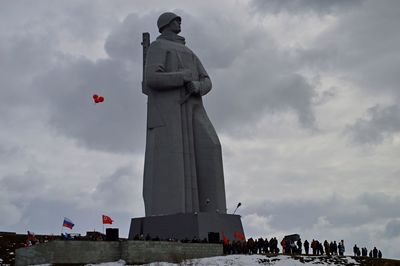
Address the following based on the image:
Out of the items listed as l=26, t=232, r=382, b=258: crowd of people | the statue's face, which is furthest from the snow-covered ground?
the statue's face

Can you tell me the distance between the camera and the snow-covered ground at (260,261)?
31.0 metres

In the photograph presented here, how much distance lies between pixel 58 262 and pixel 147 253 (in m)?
3.77

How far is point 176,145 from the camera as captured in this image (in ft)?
124

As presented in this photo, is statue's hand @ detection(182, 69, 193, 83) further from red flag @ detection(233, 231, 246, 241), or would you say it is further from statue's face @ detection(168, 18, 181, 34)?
red flag @ detection(233, 231, 246, 241)

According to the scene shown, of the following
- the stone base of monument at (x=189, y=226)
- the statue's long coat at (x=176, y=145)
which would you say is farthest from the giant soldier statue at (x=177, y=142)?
the stone base of monument at (x=189, y=226)

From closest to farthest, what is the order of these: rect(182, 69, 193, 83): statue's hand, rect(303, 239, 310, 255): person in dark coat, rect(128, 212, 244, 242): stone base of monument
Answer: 1. rect(128, 212, 244, 242): stone base of monument
2. rect(303, 239, 310, 255): person in dark coat
3. rect(182, 69, 193, 83): statue's hand

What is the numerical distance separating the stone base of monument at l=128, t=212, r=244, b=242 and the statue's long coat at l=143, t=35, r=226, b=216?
928 millimetres

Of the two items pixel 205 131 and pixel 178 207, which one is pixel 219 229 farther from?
pixel 205 131

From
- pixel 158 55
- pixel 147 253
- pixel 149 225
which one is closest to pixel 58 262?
pixel 147 253

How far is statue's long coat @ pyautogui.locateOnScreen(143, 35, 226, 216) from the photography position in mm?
37188

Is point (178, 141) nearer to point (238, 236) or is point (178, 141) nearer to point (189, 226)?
point (189, 226)

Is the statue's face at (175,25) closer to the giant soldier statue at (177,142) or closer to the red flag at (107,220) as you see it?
the giant soldier statue at (177,142)

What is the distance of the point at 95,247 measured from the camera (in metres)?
30.8

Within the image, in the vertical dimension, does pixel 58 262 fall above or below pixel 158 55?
below
